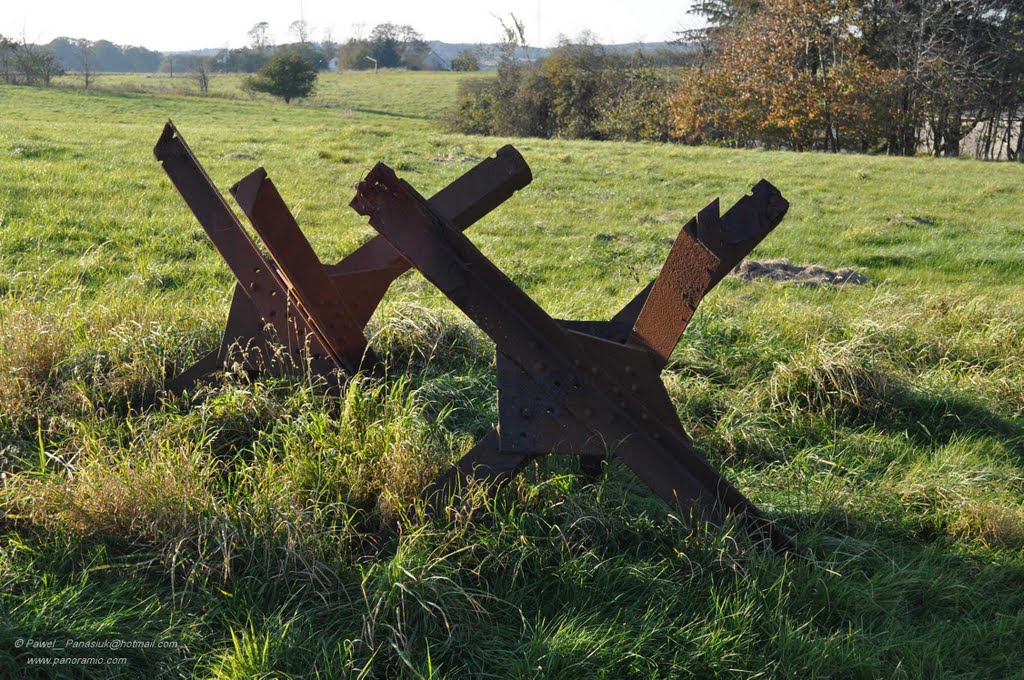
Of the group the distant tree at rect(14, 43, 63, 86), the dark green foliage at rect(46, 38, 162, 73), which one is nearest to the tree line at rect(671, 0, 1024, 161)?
the distant tree at rect(14, 43, 63, 86)

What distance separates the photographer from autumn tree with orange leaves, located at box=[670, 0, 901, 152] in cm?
2880

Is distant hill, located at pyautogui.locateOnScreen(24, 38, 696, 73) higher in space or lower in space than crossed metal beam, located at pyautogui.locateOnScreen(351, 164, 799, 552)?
higher

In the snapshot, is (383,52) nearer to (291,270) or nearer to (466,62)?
(466,62)

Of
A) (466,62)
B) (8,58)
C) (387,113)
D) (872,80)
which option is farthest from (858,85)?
(466,62)

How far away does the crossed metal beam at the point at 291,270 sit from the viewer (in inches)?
134

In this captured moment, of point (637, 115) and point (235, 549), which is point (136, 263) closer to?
point (235, 549)

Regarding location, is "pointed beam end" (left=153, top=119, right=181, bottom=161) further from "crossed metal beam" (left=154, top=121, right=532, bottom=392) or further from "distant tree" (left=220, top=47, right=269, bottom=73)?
"distant tree" (left=220, top=47, right=269, bottom=73)

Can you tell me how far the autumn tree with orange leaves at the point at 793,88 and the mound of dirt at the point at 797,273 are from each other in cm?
2227

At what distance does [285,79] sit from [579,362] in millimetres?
56316

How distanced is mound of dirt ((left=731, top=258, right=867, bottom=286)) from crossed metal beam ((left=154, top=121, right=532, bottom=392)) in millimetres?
5485

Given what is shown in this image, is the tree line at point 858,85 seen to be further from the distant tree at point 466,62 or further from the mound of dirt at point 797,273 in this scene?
the distant tree at point 466,62

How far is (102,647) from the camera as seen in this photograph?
2.69 meters

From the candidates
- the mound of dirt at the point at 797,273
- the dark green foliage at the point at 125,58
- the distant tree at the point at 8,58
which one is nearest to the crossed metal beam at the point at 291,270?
the mound of dirt at the point at 797,273

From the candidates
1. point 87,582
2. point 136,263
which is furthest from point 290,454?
point 136,263
